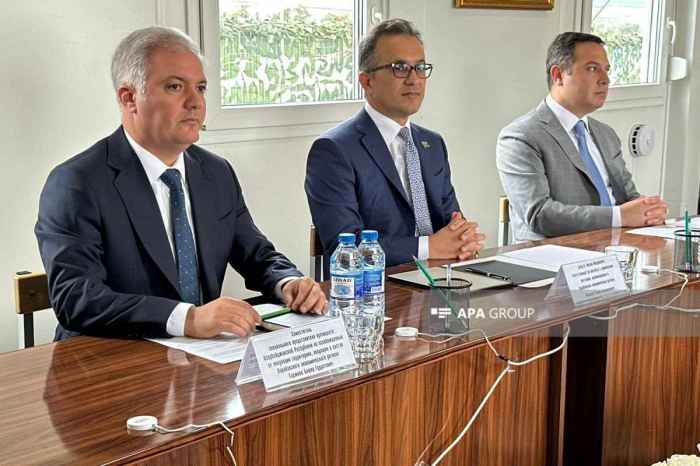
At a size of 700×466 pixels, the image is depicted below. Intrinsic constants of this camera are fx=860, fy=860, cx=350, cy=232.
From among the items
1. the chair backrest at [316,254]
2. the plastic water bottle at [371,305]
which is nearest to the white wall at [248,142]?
the chair backrest at [316,254]

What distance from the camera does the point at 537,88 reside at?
468 cm

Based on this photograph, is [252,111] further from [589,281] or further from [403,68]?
[589,281]

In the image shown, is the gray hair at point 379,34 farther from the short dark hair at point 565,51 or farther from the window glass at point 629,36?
the window glass at point 629,36

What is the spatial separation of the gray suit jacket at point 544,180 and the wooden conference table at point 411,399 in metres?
0.69

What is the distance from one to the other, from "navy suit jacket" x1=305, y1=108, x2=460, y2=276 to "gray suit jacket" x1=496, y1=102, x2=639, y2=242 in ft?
1.85

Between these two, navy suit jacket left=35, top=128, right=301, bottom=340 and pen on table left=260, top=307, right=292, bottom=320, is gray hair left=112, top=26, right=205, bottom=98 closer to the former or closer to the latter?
navy suit jacket left=35, top=128, right=301, bottom=340

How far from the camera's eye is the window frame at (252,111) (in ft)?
10.5

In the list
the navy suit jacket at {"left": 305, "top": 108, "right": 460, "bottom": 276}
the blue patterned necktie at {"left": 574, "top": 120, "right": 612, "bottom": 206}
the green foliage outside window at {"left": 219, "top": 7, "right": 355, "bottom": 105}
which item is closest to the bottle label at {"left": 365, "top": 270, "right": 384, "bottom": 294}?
the navy suit jacket at {"left": 305, "top": 108, "right": 460, "bottom": 276}

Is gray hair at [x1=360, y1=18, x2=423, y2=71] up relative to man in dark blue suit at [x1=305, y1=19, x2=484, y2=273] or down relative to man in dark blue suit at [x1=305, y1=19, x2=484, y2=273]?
up

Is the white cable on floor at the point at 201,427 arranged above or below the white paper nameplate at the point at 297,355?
below

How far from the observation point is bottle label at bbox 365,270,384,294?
204 cm

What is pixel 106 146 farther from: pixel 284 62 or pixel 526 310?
pixel 284 62

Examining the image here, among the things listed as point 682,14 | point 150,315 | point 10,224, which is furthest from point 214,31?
point 682,14

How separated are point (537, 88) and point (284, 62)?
5.62 ft
